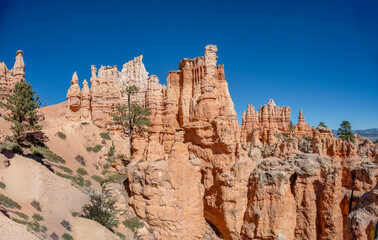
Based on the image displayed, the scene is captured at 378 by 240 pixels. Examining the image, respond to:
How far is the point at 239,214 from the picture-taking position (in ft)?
53.7

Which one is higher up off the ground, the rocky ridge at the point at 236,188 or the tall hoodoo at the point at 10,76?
the tall hoodoo at the point at 10,76

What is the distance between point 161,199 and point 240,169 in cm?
555

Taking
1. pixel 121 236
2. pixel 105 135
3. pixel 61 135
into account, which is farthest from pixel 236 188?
pixel 105 135

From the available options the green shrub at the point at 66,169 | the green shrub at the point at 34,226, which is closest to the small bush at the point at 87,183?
the green shrub at the point at 66,169

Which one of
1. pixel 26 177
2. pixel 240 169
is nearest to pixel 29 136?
pixel 26 177

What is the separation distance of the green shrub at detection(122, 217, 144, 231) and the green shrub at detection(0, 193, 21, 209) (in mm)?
6095

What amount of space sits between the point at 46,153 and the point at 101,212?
10.4 meters

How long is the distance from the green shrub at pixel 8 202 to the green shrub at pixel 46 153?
7810 millimetres

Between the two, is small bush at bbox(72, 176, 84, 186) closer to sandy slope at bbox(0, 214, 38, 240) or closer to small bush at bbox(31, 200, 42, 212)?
small bush at bbox(31, 200, 42, 212)

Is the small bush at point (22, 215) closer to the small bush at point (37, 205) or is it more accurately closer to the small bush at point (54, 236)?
the small bush at point (37, 205)

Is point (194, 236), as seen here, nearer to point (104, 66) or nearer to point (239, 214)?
point (239, 214)

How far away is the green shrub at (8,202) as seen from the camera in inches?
505

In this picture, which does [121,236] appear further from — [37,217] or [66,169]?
[66,169]

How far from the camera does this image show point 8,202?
42.9ft
